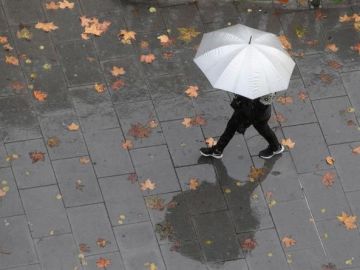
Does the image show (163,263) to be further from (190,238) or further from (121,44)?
(121,44)

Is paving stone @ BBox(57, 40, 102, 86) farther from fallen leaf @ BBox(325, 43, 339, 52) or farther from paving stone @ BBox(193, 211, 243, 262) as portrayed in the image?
fallen leaf @ BBox(325, 43, 339, 52)

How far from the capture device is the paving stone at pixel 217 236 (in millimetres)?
8664

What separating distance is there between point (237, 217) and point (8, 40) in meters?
3.80

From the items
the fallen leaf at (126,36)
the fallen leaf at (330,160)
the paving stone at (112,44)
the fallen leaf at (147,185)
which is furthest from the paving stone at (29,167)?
the fallen leaf at (330,160)

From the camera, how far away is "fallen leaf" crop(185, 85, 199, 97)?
32.5 feet

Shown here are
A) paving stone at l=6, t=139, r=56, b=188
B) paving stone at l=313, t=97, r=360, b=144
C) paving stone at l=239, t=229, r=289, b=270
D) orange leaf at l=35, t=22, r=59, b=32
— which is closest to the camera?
paving stone at l=239, t=229, r=289, b=270

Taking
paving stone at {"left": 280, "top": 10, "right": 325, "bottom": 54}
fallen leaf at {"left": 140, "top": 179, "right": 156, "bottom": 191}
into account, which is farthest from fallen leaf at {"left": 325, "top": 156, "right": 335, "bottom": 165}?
fallen leaf at {"left": 140, "top": 179, "right": 156, "bottom": 191}

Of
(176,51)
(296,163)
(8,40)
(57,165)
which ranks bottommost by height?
(296,163)

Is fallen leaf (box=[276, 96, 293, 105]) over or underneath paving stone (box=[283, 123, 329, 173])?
over

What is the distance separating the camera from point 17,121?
945 cm

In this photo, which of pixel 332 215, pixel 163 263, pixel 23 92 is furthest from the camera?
pixel 23 92

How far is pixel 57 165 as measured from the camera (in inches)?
359

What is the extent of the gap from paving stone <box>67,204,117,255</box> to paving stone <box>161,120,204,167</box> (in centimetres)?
114

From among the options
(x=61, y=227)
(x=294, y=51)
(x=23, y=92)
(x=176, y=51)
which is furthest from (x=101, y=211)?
→ (x=294, y=51)
